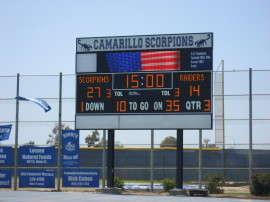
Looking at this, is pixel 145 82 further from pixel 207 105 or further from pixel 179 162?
pixel 179 162

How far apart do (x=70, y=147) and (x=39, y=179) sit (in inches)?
86.2

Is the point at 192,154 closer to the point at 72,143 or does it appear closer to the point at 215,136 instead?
the point at 215,136

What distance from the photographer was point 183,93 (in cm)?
2311

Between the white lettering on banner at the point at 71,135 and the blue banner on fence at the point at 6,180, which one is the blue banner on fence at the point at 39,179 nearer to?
the blue banner on fence at the point at 6,180

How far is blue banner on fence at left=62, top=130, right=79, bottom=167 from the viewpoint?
26453 millimetres

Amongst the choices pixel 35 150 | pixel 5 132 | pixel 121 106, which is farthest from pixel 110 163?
pixel 5 132

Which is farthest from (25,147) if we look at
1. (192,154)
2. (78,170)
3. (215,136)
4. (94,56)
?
(192,154)

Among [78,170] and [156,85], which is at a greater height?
[156,85]

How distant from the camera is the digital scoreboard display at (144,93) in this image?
75.7 feet

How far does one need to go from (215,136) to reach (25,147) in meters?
9.73

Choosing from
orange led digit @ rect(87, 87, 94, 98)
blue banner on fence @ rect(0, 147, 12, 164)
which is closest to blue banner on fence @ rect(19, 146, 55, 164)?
blue banner on fence @ rect(0, 147, 12, 164)

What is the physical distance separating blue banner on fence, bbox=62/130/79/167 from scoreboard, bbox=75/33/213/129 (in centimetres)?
227

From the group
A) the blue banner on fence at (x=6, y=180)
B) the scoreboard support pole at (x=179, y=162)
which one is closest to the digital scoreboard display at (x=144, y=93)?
→ the scoreboard support pole at (x=179, y=162)

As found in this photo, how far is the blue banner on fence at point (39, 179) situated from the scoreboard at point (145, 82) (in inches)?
146
